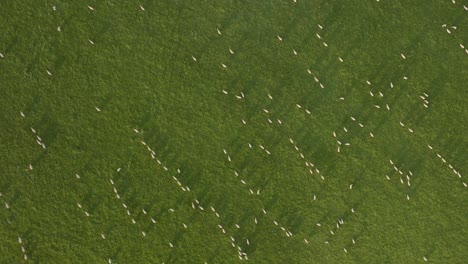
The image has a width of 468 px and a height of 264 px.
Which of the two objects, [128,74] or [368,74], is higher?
[368,74]

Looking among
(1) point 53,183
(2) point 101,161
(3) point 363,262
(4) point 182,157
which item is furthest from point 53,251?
(3) point 363,262

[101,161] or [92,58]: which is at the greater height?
[92,58]

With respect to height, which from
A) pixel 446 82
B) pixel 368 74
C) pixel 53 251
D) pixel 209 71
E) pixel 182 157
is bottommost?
pixel 53 251

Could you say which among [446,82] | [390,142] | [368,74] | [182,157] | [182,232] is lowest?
[182,232]

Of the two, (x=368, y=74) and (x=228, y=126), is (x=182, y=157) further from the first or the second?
(x=368, y=74)

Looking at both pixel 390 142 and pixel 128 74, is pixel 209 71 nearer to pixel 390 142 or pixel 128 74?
pixel 128 74

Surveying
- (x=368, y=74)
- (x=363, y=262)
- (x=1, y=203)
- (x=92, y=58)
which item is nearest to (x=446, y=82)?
(x=368, y=74)
